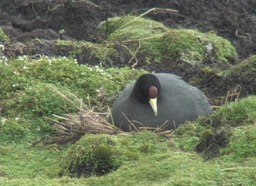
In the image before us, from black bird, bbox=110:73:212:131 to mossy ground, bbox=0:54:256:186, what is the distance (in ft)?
1.12

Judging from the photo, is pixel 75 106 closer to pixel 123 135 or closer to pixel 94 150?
pixel 123 135

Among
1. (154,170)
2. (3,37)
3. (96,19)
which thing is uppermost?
(154,170)

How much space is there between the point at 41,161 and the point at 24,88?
202cm

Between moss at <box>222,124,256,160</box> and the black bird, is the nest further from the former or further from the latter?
moss at <box>222,124,256,160</box>

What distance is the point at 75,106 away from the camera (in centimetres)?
1009

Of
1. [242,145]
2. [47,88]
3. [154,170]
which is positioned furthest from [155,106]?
[154,170]

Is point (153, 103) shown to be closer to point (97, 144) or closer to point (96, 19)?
point (97, 144)

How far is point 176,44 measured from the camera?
12305 mm

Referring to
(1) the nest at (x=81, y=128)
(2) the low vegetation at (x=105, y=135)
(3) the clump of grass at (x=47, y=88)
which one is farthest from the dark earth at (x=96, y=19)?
(1) the nest at (x=81, y=128)

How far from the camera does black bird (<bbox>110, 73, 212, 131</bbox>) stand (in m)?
9.45

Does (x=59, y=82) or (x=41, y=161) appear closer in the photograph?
(x=41, y=161)

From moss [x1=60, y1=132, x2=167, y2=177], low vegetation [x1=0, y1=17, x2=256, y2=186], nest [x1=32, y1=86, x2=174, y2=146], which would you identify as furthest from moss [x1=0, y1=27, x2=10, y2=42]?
moss [x1=60, y1=132, x2=167, y2=177]

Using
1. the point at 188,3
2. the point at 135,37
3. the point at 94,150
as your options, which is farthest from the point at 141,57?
the point at 94,150

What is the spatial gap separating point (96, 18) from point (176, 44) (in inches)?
81.0
